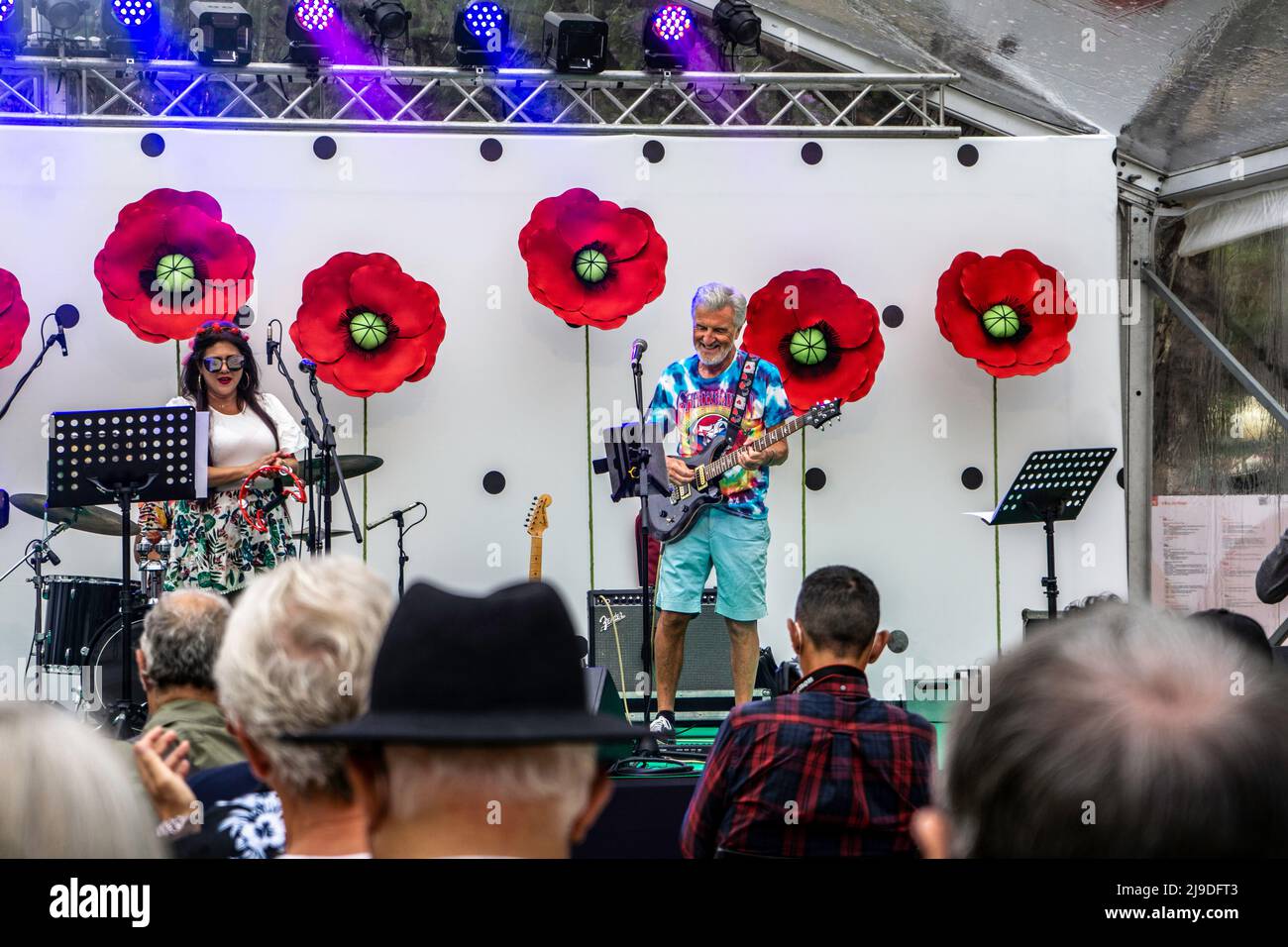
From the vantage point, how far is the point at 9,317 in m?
6.79

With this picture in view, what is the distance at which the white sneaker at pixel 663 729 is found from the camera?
17.2 feet

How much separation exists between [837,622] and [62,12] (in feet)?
18.3

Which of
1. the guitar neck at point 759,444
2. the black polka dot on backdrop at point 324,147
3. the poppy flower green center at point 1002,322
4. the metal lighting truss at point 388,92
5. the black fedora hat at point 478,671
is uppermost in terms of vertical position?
the metal lighting truss at point 388,92

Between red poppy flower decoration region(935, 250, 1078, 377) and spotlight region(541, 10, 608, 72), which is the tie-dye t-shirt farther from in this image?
spotlight region(541, 10, 608, 72)

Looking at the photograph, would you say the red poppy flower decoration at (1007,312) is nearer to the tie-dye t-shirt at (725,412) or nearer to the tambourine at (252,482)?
the tie-dye t-shirt at (725,412)

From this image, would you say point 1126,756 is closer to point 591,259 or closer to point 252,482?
point 252,482

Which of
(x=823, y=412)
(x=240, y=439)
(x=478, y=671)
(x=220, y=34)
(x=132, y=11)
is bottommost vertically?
(x=478, y=671)

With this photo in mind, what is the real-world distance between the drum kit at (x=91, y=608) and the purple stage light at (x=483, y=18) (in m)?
2.66

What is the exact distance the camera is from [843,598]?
3.34 metres

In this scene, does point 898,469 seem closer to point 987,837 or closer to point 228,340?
point 228,340

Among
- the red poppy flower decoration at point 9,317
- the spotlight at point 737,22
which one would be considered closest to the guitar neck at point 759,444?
the spotlight at point 737,22

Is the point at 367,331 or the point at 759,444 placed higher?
the point at 367,331

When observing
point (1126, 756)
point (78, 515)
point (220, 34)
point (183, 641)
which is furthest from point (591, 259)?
point (1126, 756)

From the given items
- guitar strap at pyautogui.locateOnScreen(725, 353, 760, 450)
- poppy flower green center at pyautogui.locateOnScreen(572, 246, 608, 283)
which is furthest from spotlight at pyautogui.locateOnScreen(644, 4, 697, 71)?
guitar strap at pyautogui.locateOnScreen(725, 353, 760, 450)
